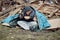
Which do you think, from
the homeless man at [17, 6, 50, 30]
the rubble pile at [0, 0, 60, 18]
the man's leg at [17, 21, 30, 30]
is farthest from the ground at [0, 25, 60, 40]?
the rubble pile at [0, 0, 60, 18]

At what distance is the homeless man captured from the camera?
305 inches

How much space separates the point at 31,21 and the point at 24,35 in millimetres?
1173

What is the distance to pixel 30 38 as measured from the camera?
6.71 m

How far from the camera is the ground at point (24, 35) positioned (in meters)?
6.78

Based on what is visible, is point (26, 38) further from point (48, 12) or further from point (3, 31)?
point (48, 12)

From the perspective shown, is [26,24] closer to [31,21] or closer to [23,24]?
[23,24]

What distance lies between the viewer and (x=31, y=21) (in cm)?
805

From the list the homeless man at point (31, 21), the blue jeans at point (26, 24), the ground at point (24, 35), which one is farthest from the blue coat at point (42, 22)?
the ground at point (24, 35)

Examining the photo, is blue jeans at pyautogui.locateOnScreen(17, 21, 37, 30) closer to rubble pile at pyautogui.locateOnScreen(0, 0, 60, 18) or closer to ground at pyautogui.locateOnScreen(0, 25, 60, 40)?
ground at pyautogui.locateOnScreen(0, 25, 60, 40)

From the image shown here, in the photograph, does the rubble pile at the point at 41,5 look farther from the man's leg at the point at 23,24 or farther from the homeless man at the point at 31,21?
the man's leg at the point at 23,24

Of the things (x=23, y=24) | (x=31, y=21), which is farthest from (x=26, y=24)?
(x=31, y=21)

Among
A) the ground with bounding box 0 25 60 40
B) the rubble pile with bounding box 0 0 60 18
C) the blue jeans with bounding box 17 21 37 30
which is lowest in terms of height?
the ground with bounding box 0 25 60 40

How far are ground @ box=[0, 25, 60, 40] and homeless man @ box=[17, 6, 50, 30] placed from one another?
33 cm

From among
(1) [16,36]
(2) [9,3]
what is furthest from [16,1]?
(1) [16,36]
